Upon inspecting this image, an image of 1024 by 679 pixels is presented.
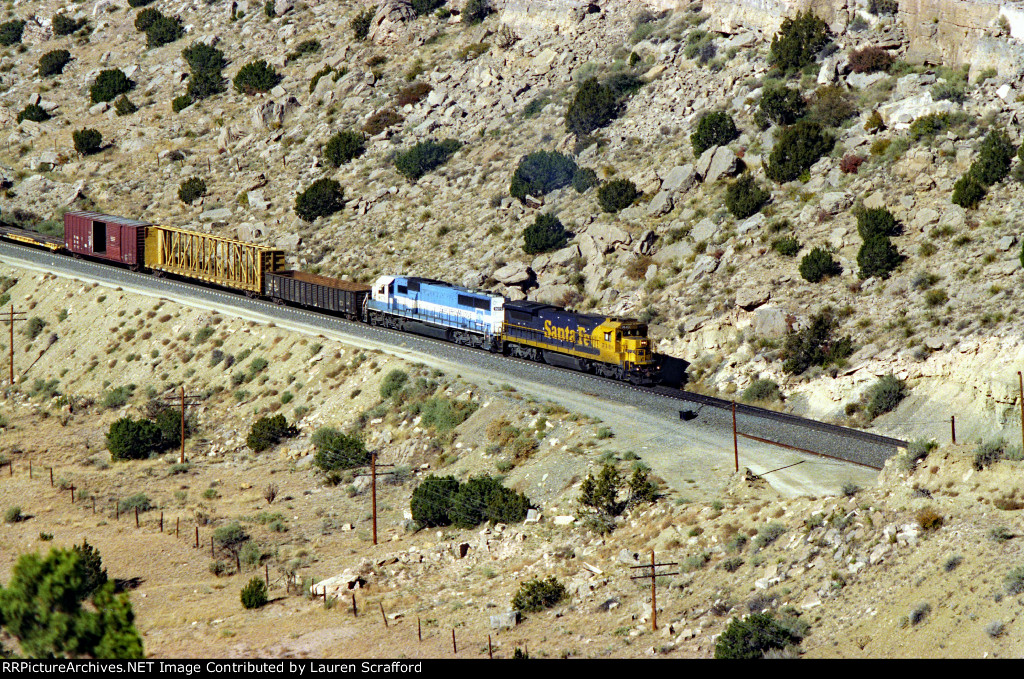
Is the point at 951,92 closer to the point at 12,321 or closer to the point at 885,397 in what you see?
the point at 885,397

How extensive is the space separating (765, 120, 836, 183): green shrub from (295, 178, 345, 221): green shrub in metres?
31.5

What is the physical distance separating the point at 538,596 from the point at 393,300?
28.7 m

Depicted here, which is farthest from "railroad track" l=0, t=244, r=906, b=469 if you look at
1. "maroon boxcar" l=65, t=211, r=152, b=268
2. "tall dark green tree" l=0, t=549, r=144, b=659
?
"tall dark green tree" l=0, t=549, r=144, b=659

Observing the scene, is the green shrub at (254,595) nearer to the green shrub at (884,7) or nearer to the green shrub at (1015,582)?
the green shrub at (1015,582)

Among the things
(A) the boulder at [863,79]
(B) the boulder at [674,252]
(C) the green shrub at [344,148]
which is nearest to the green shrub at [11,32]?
(C) the green shrub at [344,148]

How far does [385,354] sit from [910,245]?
88.6ft

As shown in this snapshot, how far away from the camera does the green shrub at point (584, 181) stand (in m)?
65.9

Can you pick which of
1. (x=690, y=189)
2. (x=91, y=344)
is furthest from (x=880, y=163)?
(x=91, y=344)

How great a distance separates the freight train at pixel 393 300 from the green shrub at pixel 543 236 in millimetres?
6236

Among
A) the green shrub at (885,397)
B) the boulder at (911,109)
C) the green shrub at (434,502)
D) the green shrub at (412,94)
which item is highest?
the green shrub at (412,94)

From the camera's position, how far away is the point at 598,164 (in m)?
67.6

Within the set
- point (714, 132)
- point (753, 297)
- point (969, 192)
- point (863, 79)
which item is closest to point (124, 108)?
point (714, 132)

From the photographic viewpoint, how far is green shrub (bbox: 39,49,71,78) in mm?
101188

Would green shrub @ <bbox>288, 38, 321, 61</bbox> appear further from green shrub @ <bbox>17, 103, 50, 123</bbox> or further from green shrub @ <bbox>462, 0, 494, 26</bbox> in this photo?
green shrub @ <bbox>17, 103, 50, 123</bbox>
